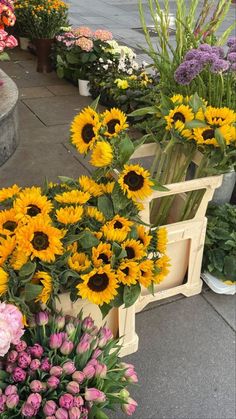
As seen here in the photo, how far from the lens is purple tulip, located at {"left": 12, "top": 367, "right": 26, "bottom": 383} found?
4.35 feet

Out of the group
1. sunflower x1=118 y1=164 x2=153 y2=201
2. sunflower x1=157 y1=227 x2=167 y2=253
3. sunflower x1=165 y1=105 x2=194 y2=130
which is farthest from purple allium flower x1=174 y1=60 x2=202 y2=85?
sunflower x1=157 y1=227 x2=167 y2=253

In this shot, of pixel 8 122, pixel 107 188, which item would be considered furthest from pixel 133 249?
pixel 8 122

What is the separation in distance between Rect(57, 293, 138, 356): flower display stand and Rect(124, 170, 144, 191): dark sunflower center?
1.63 feet

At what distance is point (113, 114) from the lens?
1.86m

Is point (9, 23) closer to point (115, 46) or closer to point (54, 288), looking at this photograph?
point (115, 46)

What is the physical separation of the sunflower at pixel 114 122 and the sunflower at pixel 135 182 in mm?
208

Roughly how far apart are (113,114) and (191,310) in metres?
1.27

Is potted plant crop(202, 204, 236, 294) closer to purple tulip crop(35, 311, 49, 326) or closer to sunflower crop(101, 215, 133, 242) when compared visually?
sunflower crop(101, 215, 133, 242)

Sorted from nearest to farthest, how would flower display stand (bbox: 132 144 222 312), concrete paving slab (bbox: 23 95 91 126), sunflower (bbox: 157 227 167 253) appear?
sunflower (bbox: 157 227 167 253) < flower display stand (bbox: 132 144 222 312) < concrete paving slab (bbox: 23 95 91 126)

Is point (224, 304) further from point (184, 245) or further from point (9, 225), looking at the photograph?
point (9, 225)

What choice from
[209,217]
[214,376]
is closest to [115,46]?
[209,217]

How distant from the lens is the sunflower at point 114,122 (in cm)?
180

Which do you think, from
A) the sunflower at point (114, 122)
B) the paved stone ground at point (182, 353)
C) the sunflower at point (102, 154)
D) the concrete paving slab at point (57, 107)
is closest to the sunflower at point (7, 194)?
the sunflower at point (102, 154)

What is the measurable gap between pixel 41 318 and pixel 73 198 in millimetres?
491
